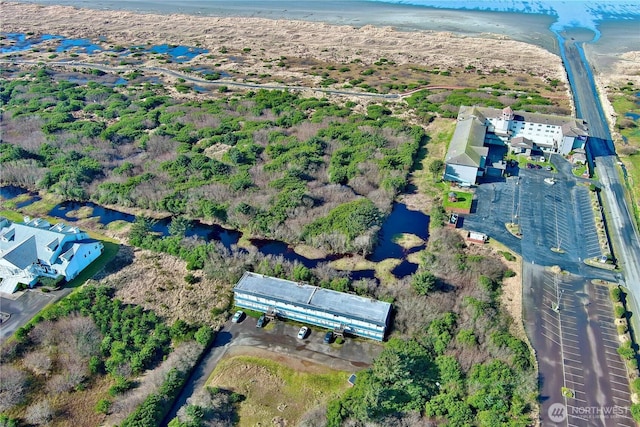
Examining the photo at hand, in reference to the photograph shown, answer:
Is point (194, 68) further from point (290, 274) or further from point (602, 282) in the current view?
A: point (602, 282)

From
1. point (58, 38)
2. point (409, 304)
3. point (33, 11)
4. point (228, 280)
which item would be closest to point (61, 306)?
Result: point (228, 280)

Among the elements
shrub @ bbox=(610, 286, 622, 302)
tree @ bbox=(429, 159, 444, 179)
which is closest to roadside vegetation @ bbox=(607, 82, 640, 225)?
shrub @ bbox=(610, 286, 622, 302)

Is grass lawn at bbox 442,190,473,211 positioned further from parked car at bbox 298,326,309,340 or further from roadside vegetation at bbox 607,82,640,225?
parked car at bbox 298,326,309,340

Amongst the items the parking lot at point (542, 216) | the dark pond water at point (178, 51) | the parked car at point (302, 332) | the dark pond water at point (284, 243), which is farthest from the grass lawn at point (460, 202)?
the dark pond water at point (178, 51)

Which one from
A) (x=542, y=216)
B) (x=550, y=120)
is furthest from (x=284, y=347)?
(x=550, y=120)

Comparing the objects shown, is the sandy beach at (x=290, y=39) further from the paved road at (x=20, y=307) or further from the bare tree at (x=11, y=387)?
the bare tree at (x=11, y=387)

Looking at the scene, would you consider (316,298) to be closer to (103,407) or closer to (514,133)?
(103,407)

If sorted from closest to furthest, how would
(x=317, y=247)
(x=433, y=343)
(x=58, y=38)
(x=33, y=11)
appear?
1. (x=433, y=343)
2. (x=317, y=247)
3. (x=58, y=38)
4. (x=33, y=11)
